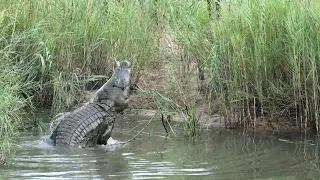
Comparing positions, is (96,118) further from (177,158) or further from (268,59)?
(268,59)

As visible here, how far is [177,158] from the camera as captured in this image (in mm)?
6656

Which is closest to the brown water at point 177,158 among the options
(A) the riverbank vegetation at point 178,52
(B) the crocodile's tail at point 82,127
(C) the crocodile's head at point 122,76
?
(B) the crocodile's tail at point 82,127

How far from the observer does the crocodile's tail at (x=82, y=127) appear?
23.8 feet

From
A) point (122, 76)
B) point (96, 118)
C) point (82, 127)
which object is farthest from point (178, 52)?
point (82, 127)

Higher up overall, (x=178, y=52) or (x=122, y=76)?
(x=178, y=52)

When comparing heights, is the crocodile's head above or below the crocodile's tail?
above

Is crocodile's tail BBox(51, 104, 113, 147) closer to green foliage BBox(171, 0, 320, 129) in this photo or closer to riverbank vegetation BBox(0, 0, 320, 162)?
riverbank vegetation BBox(0, 0, 320, 162)

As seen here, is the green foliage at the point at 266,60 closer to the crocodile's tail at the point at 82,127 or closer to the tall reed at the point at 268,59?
the tall reed at the point at 268,59

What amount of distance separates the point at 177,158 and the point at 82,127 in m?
1.24

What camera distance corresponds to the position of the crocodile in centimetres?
729

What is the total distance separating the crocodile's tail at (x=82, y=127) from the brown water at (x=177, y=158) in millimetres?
166

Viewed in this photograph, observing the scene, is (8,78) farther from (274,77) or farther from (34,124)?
(274,77)

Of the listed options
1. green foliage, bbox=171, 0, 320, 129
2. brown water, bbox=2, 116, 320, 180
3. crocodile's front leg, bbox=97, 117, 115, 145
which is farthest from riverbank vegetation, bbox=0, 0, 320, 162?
crocodile's front leg, bbox=97, 117, 115, 145

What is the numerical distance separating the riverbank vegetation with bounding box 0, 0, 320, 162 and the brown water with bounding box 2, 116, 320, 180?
0.36 m
